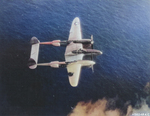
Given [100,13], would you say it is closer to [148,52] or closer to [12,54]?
[148,52]

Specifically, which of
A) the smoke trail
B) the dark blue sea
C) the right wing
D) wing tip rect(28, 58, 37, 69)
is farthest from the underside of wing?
wing tip rect(28, 58, 37, 69)

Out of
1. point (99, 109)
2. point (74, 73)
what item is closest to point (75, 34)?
point (74, 73)

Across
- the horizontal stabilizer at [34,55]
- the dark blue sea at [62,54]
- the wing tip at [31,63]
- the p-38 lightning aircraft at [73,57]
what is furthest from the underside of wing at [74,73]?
the wing tip at [31,63]

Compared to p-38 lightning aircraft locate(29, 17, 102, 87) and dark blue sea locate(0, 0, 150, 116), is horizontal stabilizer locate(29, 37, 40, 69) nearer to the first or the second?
p-38 lightning aircraft locate(29, 17, 102, 87)

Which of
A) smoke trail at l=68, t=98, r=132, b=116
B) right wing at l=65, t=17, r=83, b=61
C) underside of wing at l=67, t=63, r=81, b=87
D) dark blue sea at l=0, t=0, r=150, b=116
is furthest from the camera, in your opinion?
right wing at l=65, t=17, r=83, b=61

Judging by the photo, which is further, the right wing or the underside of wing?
the right wing

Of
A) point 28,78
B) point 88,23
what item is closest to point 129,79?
point 88,23

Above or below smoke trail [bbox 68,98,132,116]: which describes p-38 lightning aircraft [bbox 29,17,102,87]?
above
